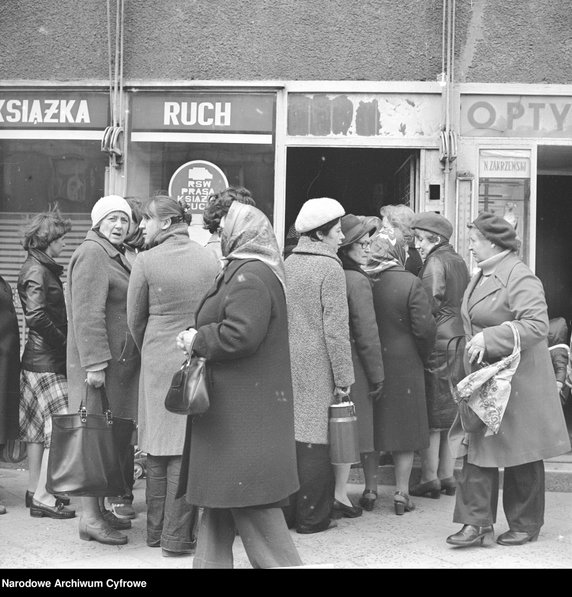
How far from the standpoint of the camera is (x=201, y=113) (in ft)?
25.2

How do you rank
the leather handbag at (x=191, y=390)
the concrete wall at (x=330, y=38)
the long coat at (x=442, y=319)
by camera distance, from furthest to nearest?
the concrete wall at (x=330, y=38) → the long coat at (x=442, y=319) → the leather handbag at (x=191, y=390)

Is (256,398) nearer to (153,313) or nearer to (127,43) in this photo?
(153,313)

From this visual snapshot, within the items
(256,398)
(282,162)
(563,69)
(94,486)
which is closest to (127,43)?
(282,162)

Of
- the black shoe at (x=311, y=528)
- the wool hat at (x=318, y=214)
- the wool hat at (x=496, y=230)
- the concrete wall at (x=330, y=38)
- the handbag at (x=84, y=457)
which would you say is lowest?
the black shoe at (x=311, y=528)

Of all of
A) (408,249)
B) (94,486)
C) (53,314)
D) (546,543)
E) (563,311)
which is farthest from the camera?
(563,311)

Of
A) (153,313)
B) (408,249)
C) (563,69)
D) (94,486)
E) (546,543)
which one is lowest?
(546,543)

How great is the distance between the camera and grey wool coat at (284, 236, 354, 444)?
515cm

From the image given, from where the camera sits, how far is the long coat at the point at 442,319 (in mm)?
6086

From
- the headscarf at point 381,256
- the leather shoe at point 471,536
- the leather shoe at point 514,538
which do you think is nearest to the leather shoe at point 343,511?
the leather shoe at point 471,536

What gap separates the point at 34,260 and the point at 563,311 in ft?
20.2

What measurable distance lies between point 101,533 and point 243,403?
1.82 metres

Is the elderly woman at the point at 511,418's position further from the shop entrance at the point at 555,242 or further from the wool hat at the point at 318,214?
the shop entrance at the point at 555,242

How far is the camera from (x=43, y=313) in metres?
5.48

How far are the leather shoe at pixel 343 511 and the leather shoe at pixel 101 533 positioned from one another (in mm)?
1370
